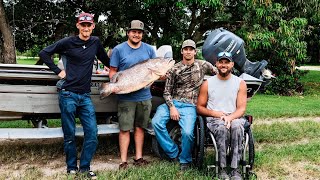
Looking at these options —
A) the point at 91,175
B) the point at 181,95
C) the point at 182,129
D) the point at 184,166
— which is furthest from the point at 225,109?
the point at 91,175

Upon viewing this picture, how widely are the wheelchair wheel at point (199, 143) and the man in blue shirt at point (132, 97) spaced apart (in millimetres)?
622

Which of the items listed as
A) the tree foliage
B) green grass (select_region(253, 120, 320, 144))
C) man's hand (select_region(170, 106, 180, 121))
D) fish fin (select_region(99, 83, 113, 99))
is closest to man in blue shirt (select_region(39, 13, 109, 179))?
fish fin (select_region(99, 83, 113, 99))

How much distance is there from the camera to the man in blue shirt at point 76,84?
4328 mm

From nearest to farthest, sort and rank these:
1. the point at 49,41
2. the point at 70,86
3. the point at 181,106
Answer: the point at 70,86, the point at 181,106, the point at 49,41

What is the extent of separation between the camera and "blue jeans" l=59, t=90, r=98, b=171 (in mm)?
4335

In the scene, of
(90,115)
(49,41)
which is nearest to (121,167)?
(90,115)

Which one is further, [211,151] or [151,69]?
Answer: [211,151]

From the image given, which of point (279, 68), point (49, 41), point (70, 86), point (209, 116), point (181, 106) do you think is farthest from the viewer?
point (49, 41)

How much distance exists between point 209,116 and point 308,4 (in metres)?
10.9

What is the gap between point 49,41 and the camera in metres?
17.2

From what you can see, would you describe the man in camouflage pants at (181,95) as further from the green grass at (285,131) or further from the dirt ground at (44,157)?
the green grass at (285,131)

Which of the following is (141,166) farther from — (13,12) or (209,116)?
(13,12)

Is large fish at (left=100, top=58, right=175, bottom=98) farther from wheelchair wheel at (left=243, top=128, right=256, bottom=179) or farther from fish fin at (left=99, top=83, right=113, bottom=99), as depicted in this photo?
wheelchair wheel at (left=243, top=128, right=256, bottom=179)

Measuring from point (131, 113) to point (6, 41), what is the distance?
8.58 metres
